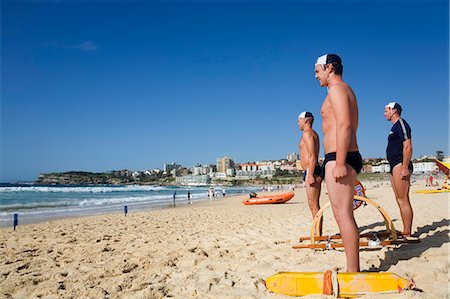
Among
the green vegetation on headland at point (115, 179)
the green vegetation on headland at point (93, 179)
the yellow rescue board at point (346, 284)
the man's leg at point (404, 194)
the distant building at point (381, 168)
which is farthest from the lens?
the green vegetation on headland at point (93, 179)

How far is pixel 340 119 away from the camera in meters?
2.86

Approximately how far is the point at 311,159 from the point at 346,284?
8.14ft

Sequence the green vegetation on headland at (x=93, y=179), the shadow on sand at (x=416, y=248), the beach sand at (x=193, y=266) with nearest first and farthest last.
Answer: the beach sand at (x=193, y=266) < the shadow on sand at (x=416, y=248) < the green vegetation on headland at (x=93, y=179)

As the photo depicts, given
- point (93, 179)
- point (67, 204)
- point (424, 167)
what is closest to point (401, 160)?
point (67, 204)

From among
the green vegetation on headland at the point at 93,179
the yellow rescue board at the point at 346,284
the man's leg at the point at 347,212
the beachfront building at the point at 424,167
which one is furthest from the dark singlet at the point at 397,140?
the green vegetation on headland at the point at 93,179

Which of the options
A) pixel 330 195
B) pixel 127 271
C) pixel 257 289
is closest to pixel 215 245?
pixel 127 271

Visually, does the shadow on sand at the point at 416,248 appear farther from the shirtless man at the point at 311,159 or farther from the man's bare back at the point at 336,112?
the man's bare back at the point at 336,112

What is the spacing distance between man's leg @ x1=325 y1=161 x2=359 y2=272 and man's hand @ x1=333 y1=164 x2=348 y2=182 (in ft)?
0.21

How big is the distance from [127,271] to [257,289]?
6.35 ft

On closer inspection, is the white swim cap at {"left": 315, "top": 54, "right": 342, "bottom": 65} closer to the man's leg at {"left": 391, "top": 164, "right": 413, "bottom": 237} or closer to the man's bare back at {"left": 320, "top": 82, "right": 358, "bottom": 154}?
the man's bare back at {"left": 320, "top": 82, "right": 358, "bottom": 154}

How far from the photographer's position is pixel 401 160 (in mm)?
4793

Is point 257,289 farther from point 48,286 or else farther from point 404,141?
point 404,141

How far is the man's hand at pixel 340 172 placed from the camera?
112 inches

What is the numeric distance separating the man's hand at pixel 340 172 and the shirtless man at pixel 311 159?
6.51 feet
